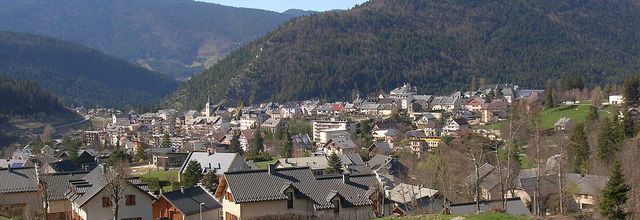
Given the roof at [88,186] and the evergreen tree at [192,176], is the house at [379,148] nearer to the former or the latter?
the evergreen tree at [192,176]

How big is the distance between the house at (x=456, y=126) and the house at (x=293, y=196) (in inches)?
2294

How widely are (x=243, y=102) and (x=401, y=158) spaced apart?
354 feet

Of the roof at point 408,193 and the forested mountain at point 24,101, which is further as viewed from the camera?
the forested mountain at point 24,101

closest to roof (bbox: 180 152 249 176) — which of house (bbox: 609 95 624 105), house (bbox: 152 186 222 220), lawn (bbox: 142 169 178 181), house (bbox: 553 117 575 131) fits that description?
lawn (bbox: 142 169 178 181)

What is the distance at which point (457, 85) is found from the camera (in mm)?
189250

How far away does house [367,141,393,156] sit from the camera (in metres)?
76.5

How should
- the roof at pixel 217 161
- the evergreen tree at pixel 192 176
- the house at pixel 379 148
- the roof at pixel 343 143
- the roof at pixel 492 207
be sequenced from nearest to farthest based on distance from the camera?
the roof at pixel 492 207
the evergreen tree at pixel 192 176
the roof at pixel 217 161
the house at pixel 379 148
the roof at pixel 343 143

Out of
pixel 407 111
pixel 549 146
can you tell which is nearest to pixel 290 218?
pixel 549 146

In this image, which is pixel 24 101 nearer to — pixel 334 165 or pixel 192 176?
pixel 334 165

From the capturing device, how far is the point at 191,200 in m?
35.0

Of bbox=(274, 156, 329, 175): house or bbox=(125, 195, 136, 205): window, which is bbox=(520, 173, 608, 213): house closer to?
bbox=(274, 156, 329, 175): house

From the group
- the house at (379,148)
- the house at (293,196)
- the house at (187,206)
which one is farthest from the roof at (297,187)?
the house at (379,148)

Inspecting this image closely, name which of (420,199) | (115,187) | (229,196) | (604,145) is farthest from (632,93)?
(115,187)

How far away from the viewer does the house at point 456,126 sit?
9046 centimetres
